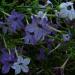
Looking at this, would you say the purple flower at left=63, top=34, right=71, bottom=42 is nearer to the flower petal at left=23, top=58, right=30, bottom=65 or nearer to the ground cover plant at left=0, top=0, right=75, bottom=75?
the ground cover plant at left=0, top=0, right=75, bottom=75

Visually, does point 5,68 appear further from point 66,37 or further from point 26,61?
point 66,37

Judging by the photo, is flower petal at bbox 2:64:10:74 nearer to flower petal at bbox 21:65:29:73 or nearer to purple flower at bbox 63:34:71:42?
flower petal at bbox 21:65:29:73

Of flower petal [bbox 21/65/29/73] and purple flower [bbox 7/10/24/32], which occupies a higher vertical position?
purple flower [bbox 7/10/24/32]

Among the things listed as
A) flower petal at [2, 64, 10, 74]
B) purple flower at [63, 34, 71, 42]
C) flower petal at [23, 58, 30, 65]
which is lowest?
flower petal at [2, 64, 10, 74]

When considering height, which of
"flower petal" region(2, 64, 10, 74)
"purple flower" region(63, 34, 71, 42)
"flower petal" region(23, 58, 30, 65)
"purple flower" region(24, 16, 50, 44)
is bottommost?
"flower petal" region(2, 64, 10, 74)

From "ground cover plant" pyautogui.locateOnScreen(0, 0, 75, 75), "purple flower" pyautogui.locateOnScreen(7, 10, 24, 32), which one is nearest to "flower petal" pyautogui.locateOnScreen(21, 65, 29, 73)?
"ground cover plant" pyautogui.locateOnScreen(0, 0, 75, 75)

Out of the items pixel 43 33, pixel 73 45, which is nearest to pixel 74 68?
pixel 73 45

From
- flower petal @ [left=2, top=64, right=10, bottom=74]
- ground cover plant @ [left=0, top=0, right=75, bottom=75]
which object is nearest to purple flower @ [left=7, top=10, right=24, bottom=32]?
ground cover plant @ [left=0, top=0, right=75, bottom=75]
